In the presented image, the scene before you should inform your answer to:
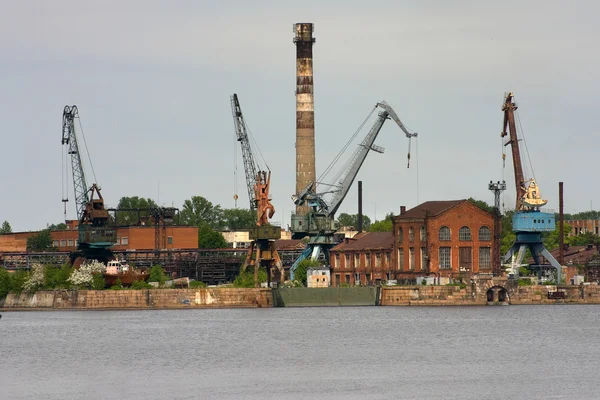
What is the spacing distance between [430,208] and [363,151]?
2443 centimetres

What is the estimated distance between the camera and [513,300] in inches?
5842

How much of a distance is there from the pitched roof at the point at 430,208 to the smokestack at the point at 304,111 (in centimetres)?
2112

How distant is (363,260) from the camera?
6781 inches

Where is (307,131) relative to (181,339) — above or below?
above

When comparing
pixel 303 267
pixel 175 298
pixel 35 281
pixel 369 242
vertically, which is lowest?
pixel 175 298

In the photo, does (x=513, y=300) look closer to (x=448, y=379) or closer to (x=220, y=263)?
(x=220, y=263)

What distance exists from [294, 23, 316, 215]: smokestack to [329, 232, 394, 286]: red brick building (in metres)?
7.15

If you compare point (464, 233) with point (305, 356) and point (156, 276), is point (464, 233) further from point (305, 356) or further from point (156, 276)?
point (305, 356)

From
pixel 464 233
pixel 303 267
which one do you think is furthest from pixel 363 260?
pixel 464 233

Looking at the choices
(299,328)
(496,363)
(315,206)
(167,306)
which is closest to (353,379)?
(496,363)

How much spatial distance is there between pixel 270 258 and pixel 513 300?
80.9 ft

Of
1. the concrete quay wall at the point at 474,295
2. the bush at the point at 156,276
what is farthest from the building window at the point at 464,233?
the bush at the point at 156,276

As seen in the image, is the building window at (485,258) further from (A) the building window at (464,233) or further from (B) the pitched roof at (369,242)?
(B) the pitched roof at (369,242)

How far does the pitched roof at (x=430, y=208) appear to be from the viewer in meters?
158
